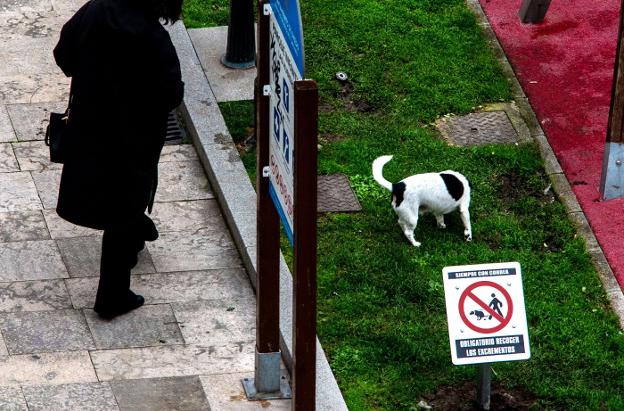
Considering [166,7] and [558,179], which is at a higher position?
[166,7]

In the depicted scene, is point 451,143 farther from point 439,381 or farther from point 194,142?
point 439,381

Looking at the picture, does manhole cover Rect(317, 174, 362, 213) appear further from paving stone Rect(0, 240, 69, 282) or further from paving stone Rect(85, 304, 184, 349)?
paving stone Rect(0, 240, 69, 282)

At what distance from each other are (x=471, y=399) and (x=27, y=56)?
544cm

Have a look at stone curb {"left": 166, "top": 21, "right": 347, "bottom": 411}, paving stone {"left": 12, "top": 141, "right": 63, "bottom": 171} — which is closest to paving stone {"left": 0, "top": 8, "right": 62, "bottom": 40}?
stone curb {"left": 166, "top": 21, "right": 347, "bottom": 411}

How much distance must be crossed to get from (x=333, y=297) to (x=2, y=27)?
4780 mm

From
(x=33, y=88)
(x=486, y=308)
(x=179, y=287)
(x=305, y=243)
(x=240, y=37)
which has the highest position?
(x=305, y=243)

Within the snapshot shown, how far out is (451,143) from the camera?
36.0ft

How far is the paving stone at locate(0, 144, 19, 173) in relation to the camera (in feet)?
33.9

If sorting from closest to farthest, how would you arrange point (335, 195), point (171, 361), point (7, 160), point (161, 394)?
point (161, 394), point (171, 361), point (335, 195), point (7, 160)

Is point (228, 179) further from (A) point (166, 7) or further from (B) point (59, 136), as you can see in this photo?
(A) point (166, 7)

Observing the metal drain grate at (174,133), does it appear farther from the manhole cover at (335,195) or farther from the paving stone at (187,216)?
the manhole cover at (335,195)

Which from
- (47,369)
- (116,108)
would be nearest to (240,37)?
(116,108)

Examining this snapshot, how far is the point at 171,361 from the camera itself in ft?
28.0

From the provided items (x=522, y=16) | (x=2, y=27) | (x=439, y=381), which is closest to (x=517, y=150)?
(x=522, y=16)
